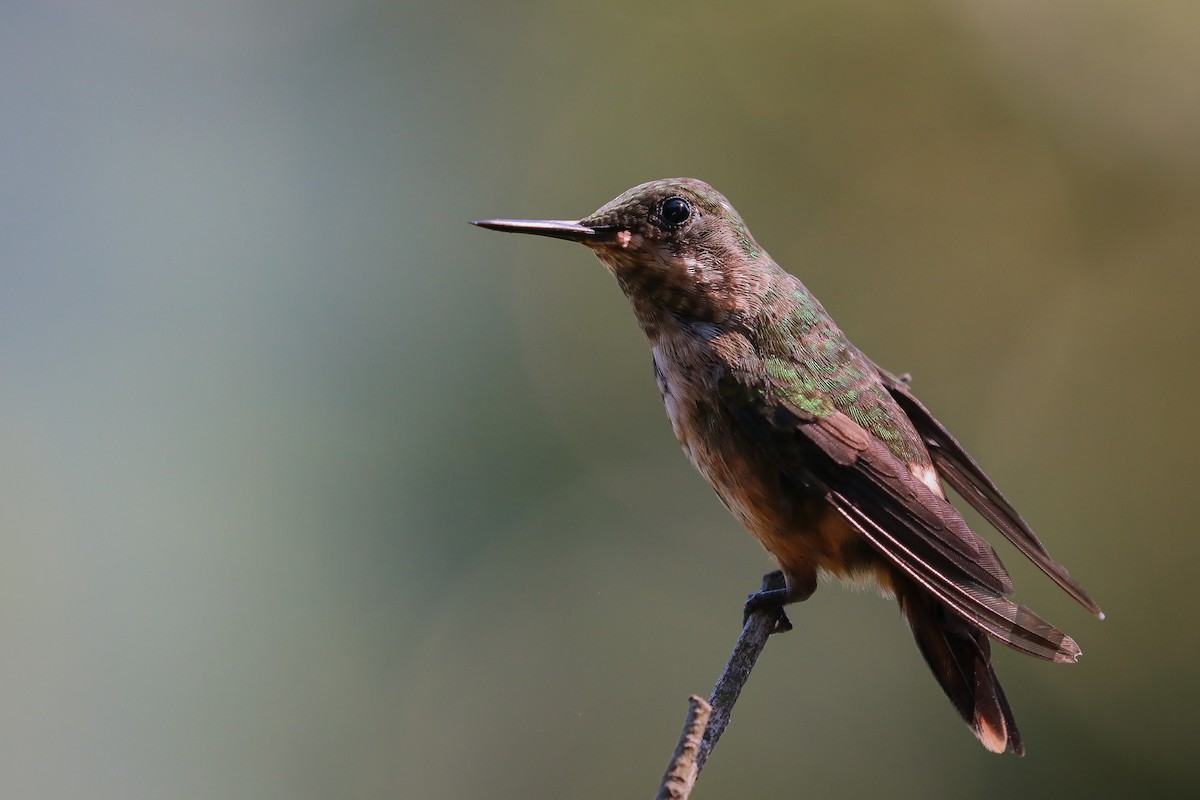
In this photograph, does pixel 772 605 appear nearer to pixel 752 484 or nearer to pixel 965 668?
pixel 752 484

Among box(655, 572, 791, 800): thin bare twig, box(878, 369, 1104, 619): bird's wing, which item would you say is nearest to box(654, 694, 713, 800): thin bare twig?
box(655, 572, 791, 800): thin bare twig

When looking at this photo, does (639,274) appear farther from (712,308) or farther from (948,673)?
(948,673)

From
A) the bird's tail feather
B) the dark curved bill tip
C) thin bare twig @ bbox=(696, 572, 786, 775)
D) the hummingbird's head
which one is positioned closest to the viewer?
thin bare twig @ bbox=(696, 572, 786, 775)

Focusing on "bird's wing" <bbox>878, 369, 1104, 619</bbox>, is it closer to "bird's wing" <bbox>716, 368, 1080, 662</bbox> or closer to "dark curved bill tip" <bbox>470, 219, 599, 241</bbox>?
"bird's wing" <bbox>716, 368, 1080, 662</bbox>

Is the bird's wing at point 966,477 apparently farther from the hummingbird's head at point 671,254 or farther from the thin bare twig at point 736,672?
the thin bare twig at point 736,672

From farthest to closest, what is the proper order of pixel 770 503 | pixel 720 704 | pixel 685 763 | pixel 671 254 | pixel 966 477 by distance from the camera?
pixel 966 477 < pixel 671 254 < pixel 770 503 < pixel 720 704 < pixel 685 763

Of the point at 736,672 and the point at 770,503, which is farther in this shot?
the point at 770,503

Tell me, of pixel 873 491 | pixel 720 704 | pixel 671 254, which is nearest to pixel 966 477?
pixel 873 491
